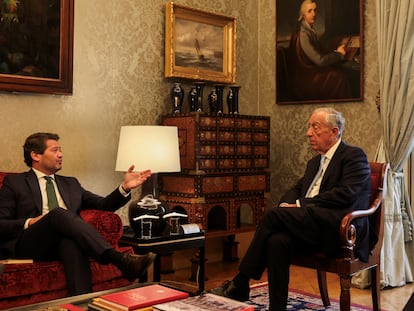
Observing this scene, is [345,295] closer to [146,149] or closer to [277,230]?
[277,230]

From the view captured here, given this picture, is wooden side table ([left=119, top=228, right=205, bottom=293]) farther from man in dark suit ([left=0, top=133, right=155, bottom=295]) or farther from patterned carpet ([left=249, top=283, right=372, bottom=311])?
patterned carpet ([left=249, top=283, right=372, bottom=311])

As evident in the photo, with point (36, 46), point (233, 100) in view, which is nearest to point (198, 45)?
point (233, 100)

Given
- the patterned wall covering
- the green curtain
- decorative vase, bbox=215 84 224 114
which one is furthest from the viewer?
decorative vase, bbox=215 84 224 114

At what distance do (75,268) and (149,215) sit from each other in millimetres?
830

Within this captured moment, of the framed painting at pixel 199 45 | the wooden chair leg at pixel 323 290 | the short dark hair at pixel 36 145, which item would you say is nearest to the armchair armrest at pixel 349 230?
the wooden chair leg at pixel 323 290

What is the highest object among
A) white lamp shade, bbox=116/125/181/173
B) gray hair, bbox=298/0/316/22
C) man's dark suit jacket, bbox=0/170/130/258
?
gray hair, bbox=298/0/316/22

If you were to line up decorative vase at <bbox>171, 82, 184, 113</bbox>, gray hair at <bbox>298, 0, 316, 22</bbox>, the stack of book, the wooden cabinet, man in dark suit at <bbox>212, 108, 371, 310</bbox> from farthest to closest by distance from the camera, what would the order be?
1. gray hair at <bbox>298, 0, 316, 22</bbox>
2. decorative vase at <bbox>171, 82, 184, 113</bbox>
3. the wooden cabinet
4. man in dark suit at <bbox>212, 108, 371, 310</bbox>
5. the stack of book

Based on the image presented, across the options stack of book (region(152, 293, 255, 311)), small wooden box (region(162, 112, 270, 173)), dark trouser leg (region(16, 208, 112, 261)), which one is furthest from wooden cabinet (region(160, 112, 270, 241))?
stack of book (region(152, 293, 255, 311))

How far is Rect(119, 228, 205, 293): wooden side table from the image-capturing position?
4082 mm

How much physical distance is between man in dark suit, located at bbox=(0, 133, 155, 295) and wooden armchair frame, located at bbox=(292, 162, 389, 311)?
117cm

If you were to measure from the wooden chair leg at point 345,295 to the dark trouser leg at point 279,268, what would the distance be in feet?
1.17

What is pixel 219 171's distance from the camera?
5.27 meters

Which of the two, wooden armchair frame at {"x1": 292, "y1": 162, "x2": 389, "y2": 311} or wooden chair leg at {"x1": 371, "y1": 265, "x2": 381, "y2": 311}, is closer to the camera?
wooden armchair frame at {"x1": 292, "y1": 162, "x2": 389, "y2": 311}

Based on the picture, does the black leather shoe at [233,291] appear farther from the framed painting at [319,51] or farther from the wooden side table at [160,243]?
the framed painting at [319,51]
